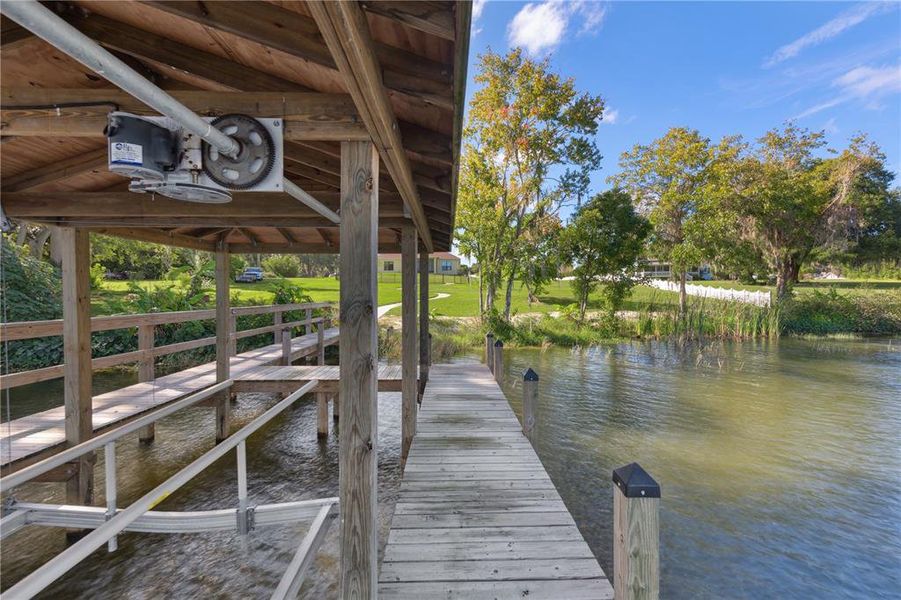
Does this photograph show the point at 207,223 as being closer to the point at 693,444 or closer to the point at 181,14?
the point at 181,14

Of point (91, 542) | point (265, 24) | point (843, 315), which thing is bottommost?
point (843, 315)

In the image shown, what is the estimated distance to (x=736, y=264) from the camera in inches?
853

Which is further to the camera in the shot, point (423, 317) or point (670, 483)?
point (423, 317)

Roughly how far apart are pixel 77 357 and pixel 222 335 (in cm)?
240

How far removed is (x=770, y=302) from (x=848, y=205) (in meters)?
7.36

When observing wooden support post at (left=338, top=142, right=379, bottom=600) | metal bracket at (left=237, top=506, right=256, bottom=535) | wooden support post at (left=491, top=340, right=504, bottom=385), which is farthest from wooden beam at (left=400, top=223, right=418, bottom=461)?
wooden support post at (left=338, top=142, right=379, bottom=600)

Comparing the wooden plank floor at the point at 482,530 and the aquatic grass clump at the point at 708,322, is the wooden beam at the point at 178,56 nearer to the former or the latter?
the wooden plank floor at the point at 482,530

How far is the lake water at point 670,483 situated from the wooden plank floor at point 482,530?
1.00m

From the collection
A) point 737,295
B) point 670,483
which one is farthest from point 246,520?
point 737,295

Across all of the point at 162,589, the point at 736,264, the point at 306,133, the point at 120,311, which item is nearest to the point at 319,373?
the point at 162,589

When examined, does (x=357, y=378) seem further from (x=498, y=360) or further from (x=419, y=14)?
(x=498, y=360)

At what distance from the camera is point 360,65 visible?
5.66 ft

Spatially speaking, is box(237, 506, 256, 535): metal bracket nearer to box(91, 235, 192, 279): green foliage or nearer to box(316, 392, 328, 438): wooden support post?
box(316, 392, 328, 438): wooden support post

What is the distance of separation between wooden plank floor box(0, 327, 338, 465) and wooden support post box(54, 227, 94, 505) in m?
0.20
